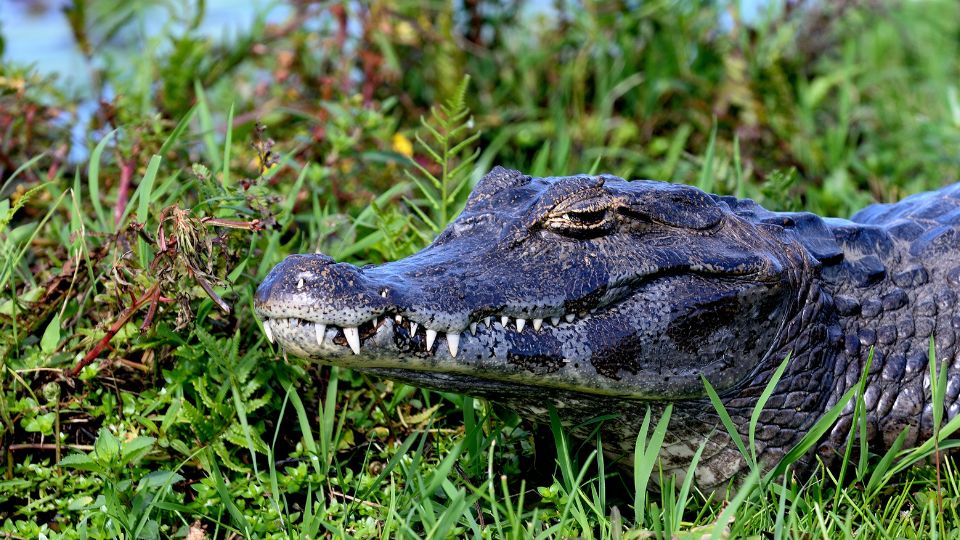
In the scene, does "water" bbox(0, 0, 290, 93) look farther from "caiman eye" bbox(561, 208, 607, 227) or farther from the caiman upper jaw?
the caiman upper jaw

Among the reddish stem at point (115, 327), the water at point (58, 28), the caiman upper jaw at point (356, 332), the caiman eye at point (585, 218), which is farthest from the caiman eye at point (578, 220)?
the water at point (58, 28)

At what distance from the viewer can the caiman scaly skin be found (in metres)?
2.41

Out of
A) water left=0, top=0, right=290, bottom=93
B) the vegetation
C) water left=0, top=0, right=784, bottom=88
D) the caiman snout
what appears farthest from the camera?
water left=0, top=0, right=290, bottom=93

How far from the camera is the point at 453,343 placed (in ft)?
8.02

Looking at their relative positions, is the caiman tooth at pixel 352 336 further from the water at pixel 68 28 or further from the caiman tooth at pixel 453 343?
the water at pixel 68 28

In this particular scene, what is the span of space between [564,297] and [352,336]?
1.80 ft

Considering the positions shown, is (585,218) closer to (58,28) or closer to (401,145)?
(401,145)

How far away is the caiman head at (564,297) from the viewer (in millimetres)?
2375

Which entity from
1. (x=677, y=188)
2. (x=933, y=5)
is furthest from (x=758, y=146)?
(x=933, y=5)

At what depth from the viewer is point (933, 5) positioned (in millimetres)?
7805

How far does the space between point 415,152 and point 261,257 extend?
1776mm

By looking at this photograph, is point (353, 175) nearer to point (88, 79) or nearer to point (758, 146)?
point (88, 79)

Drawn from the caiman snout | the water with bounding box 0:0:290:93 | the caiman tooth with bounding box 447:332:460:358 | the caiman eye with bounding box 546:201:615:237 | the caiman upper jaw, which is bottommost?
the water with bounding box 0:0:290:93

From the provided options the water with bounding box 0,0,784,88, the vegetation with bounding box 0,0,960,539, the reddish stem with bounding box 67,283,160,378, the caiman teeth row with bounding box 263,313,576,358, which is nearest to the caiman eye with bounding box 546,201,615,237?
the caiman teeth row with bounding box 263,313,576,358
